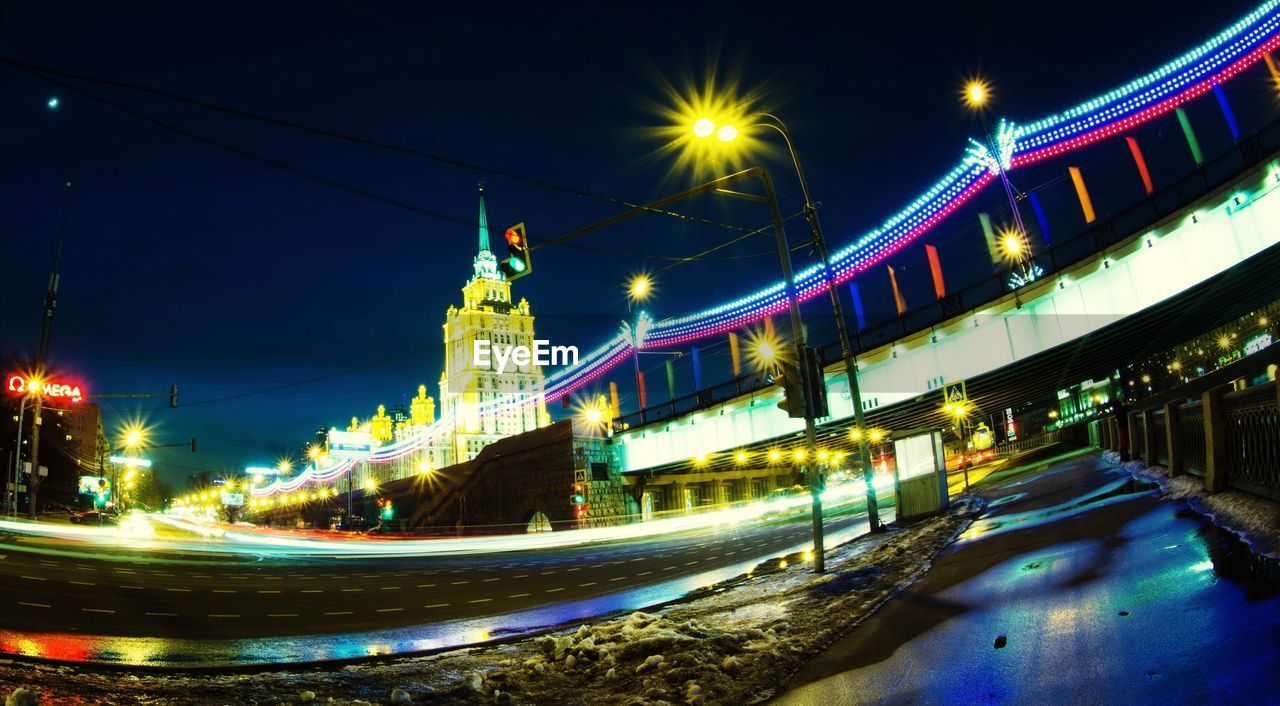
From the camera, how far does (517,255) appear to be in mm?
14844

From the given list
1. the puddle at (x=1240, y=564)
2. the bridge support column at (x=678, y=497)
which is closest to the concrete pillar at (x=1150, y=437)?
the puddle at (x=1240, y=564)

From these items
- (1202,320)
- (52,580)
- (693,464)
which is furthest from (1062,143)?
(52,580)

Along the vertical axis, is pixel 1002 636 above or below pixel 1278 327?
below

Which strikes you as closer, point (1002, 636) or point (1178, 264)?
point (1002, 636)

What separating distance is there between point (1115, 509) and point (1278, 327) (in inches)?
2437

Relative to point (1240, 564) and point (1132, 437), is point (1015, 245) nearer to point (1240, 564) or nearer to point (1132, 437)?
point (1132, 437)

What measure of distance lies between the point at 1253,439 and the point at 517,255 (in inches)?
492

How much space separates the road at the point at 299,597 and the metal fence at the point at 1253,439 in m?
8.80

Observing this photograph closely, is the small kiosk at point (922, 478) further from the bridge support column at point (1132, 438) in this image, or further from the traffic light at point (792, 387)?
the traffic light at point (792, 387)

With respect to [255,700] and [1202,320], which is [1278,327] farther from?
[255,700]

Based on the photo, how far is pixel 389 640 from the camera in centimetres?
1039

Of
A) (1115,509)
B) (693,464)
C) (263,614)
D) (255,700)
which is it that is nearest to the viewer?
(255,700)

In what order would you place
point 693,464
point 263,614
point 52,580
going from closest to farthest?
point 263,614 < point 52,580 < point 693,464

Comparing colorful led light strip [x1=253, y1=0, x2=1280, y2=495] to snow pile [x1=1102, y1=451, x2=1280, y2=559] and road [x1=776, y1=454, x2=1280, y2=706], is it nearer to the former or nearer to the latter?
snow pile [x1=1102, y1=451, x2=1280, y2=559]
